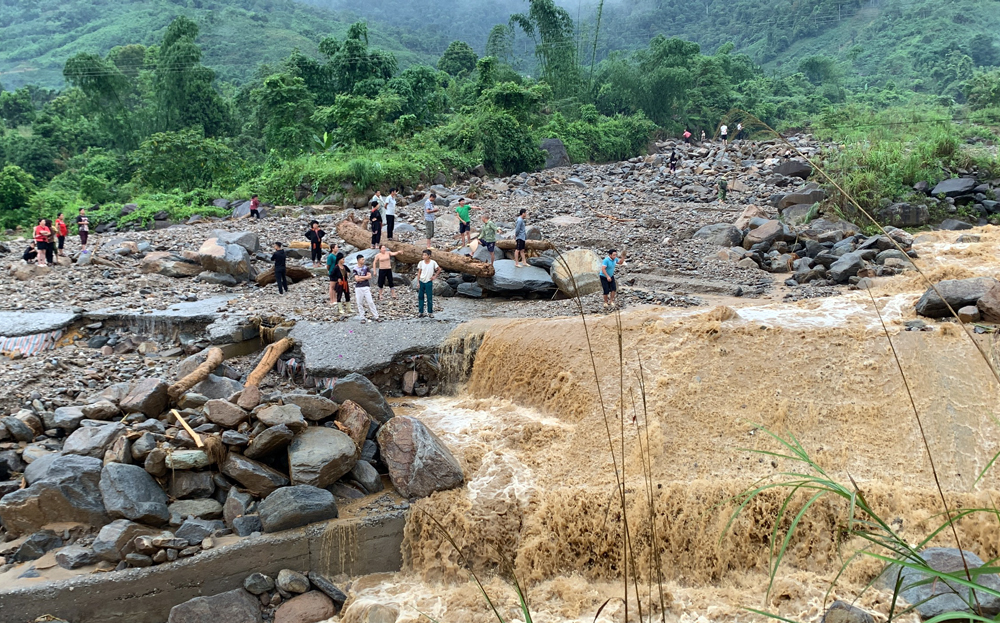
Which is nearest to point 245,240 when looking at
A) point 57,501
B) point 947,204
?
point 57,501

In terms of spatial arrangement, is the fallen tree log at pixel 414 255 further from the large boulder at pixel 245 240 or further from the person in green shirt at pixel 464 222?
the large boulder at pixel 245 240

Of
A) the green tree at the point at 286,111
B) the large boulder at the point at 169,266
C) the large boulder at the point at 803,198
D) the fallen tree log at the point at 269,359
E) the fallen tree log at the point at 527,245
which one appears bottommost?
the fallen tree log at the point at 269,359

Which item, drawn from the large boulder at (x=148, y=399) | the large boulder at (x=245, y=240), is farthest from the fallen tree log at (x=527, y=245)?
the large boulder at (x=148, y=399)

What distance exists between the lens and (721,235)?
15.8m

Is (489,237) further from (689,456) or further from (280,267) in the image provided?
(689,456)

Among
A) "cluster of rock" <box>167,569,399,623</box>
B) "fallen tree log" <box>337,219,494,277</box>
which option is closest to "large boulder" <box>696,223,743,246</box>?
"fallen tree log" <box>337,219,494,277</box>

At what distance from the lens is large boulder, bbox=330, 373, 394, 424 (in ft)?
28.2

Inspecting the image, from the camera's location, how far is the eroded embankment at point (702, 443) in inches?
285

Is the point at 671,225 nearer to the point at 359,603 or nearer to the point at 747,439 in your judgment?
the point at 747,439

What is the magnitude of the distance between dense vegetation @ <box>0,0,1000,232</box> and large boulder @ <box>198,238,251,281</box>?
8.57 meters

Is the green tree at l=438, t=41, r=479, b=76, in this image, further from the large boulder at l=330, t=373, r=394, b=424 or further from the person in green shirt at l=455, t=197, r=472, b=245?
the large boulder at l=330, t=373, r=394, b=424

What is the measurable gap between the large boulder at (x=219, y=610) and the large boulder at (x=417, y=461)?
1921 millimetres

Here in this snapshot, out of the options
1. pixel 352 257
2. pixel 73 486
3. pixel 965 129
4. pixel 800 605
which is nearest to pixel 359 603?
pixel 73 486

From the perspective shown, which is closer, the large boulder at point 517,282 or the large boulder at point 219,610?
the large boulder at point 219,610
